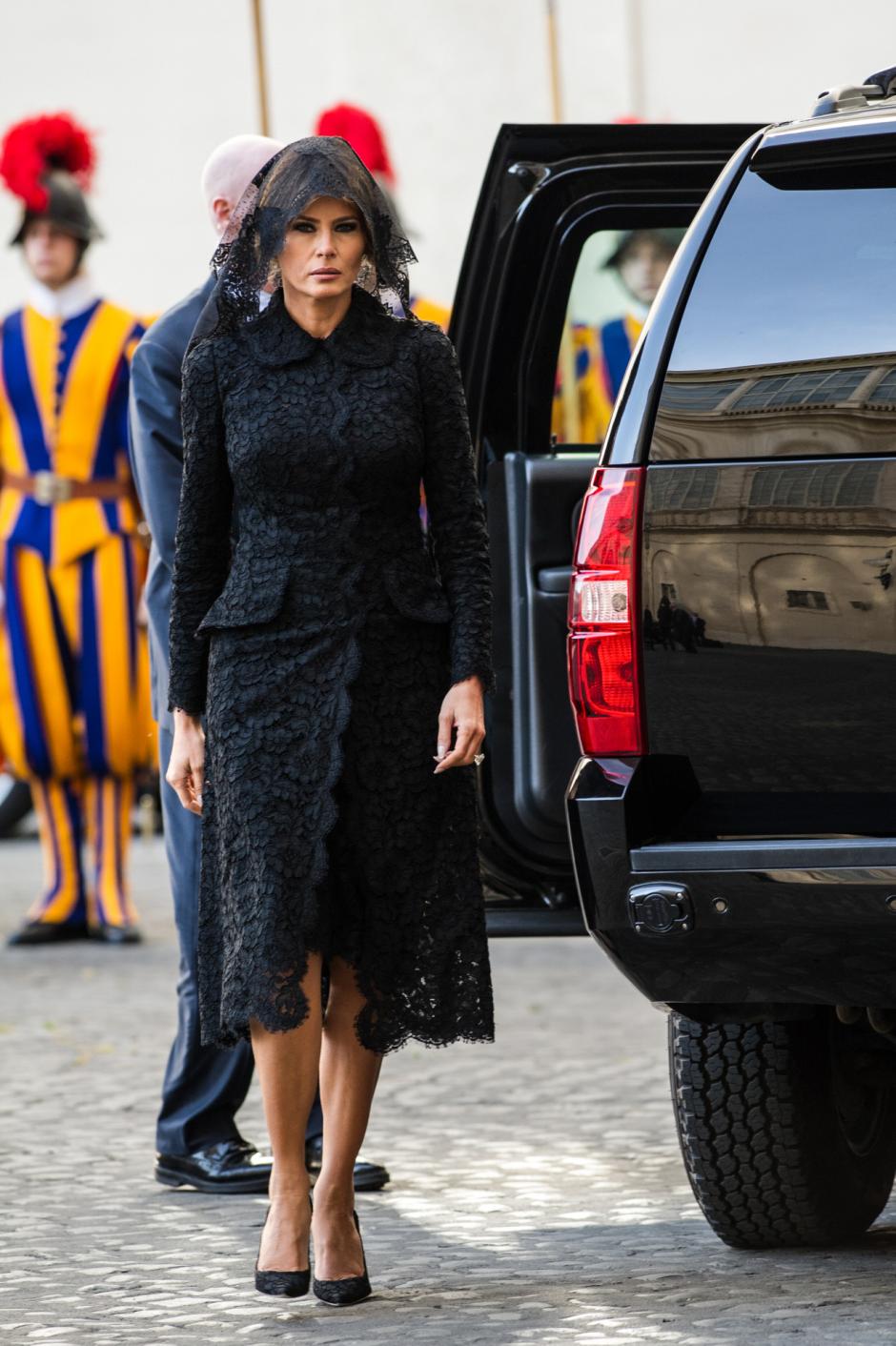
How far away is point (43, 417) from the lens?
932 cm

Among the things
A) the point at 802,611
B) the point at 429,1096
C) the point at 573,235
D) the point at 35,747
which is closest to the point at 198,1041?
the point at 429,1096

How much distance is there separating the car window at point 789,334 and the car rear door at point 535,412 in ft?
3.43

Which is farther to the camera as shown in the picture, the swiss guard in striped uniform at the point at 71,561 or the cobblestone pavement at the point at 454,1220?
the swiss guard in striped uniform at the point at 71,561

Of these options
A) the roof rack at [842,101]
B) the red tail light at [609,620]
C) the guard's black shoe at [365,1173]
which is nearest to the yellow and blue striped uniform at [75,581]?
the guard's black shoe at [365,1173]

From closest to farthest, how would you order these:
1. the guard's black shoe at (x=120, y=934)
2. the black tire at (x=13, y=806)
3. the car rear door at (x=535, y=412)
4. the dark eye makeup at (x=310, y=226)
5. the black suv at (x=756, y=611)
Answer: the black suv at (x=756, y=611), the dark eye makeup at (x=310, y=226), the car rear door at (x=535, y=412), the guard's black shoe at (x=120, y=934), the black tire at (x=13, y=806)

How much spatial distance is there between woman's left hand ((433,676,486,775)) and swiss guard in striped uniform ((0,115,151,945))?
17.2 ft

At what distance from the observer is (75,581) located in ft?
30.6

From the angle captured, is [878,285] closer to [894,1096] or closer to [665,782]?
[665,782]

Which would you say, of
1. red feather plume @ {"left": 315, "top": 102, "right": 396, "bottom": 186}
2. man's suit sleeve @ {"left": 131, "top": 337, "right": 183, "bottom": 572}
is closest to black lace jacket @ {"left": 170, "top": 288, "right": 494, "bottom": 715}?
man's suit sleeve @ {"left": 131, "top": 337, "right": 183, "bottom": 572}

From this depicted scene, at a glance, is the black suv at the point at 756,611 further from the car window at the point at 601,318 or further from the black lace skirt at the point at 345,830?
the car window at the point at 601,318

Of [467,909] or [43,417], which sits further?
[43,417]

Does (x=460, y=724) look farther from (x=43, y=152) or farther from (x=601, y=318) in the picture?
(x=43, y=152)

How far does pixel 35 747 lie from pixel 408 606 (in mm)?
5444

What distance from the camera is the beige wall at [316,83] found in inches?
596
